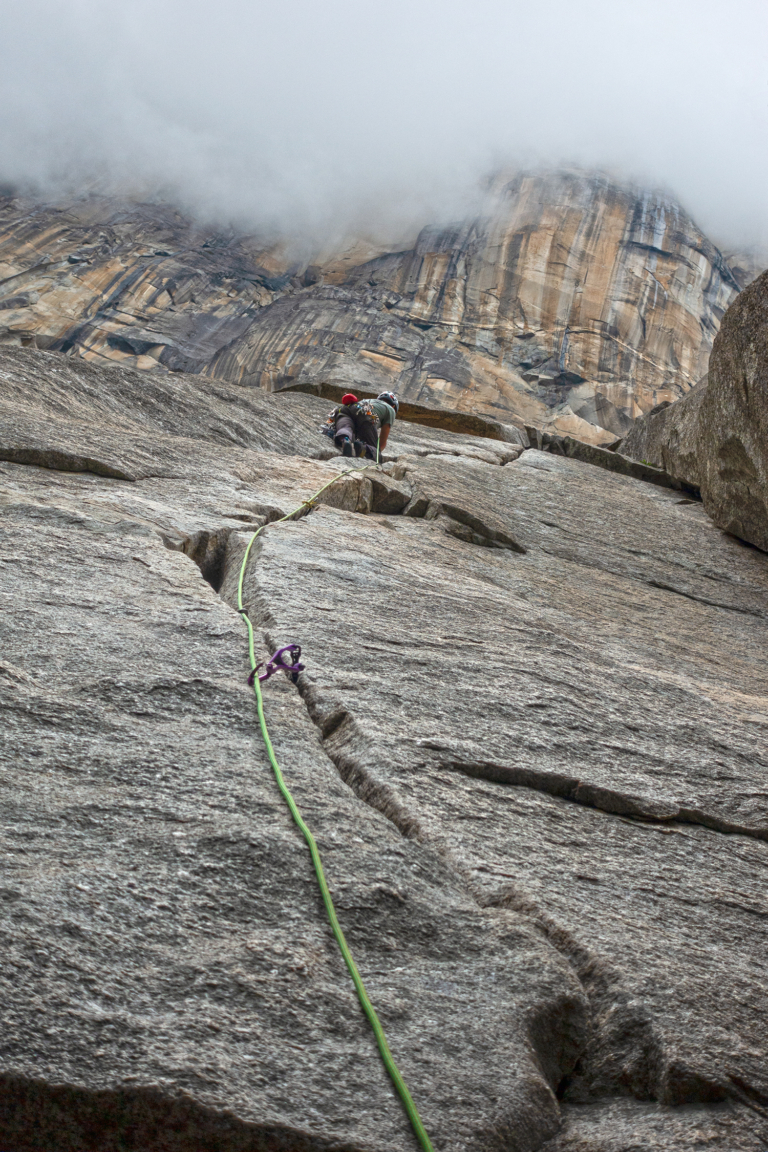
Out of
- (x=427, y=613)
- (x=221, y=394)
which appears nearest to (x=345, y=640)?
(x=427, y=613)

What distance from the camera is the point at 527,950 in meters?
2.36

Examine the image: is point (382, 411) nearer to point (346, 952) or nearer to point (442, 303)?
point (346, 952)

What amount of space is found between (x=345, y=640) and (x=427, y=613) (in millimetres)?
849

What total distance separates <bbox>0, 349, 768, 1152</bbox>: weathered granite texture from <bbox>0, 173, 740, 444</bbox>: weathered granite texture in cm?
2465

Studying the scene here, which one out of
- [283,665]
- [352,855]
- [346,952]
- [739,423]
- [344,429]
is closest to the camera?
[346,952]

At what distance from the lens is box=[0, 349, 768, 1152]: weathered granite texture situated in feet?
6.12

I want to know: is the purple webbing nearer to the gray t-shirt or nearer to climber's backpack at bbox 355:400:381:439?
climber's backpack at bbox 355:400:381:439

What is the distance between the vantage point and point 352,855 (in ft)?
8.34

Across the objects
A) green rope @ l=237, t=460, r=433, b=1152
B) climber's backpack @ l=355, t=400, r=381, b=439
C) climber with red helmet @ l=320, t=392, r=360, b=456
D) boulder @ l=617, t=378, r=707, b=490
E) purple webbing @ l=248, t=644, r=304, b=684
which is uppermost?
boulder @ l=617, t=378, r=707, b=490

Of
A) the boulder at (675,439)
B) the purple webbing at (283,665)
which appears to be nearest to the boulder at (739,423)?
the boulder at (675,439)

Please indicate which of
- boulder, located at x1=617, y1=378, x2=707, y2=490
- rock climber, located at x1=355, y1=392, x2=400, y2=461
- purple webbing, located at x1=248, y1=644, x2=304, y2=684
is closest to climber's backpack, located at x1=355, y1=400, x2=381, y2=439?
rock climber, located at x1=355, y1=392, x2=400, y2=461

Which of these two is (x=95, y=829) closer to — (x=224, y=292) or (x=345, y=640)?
(x=345, y=640)

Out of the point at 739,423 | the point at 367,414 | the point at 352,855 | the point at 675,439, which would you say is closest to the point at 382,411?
the point at 367,414

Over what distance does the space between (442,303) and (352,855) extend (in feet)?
107
